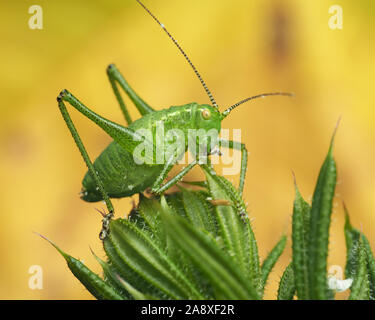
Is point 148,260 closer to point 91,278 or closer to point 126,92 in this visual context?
→ point 91,278

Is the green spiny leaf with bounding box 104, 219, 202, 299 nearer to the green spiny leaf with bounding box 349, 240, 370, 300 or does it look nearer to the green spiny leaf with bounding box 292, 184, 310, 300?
the green spiny leaf with bounding box 292, 184, 310, 300

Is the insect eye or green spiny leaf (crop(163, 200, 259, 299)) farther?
the insect eye

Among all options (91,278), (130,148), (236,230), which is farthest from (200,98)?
(91,278)

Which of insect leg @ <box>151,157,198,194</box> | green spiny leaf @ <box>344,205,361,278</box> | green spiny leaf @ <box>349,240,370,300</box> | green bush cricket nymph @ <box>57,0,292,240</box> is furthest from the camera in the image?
green bush cricket nymph @ <box>57,0,292,240</box>

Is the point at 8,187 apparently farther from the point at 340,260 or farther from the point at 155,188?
the point at 340,260

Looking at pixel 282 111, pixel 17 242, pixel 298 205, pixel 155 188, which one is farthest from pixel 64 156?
pixel 298 205

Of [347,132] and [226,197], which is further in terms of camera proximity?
[347,132]

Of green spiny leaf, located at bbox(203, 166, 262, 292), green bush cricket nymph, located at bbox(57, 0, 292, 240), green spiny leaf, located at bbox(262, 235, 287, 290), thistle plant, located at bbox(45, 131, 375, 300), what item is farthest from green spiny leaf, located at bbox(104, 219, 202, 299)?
green bush cricket nymph, located at bbox(57, 0, 292, 240)
